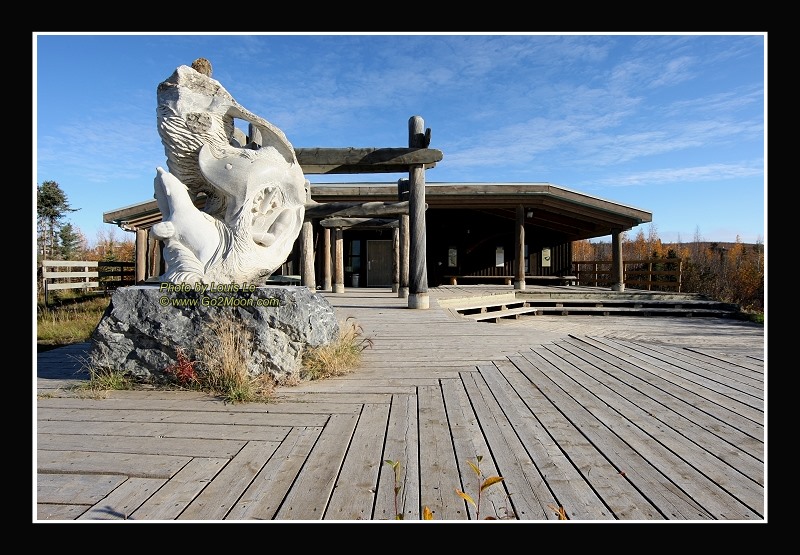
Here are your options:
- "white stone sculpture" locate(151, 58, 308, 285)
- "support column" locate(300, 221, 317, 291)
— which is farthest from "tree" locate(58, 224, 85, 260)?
"white stone sculpture" locate(151, 58, 308, 285)

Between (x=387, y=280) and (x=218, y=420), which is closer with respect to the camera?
(x=218, y=420)

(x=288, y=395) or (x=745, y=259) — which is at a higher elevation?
(x=745, y=259)

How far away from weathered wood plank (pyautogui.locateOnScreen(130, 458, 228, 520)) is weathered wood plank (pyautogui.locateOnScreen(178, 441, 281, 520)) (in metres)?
0.03

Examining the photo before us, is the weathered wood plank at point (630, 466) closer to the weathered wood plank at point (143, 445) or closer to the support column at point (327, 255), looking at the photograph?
the weathered wood plank at point (143, 445)

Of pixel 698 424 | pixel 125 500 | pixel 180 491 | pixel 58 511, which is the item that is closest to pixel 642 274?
pixel 698 424

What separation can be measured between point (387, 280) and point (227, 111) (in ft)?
41.0

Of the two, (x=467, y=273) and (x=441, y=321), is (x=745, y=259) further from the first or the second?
(x=441, y=321)

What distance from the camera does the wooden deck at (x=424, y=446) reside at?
1.80 metres

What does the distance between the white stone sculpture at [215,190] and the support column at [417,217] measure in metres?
3.17

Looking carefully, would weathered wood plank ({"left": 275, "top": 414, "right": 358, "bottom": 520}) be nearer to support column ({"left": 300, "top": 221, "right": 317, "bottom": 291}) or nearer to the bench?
support column ({"left": 300, "top": 221, "right": 317, "bottom": 291})

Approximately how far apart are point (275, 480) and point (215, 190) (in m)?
3.47

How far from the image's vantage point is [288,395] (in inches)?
129

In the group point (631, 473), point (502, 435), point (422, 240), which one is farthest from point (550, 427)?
point (422, 240)

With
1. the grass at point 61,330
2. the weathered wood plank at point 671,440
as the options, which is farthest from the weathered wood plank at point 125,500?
the grass at point 61,330
